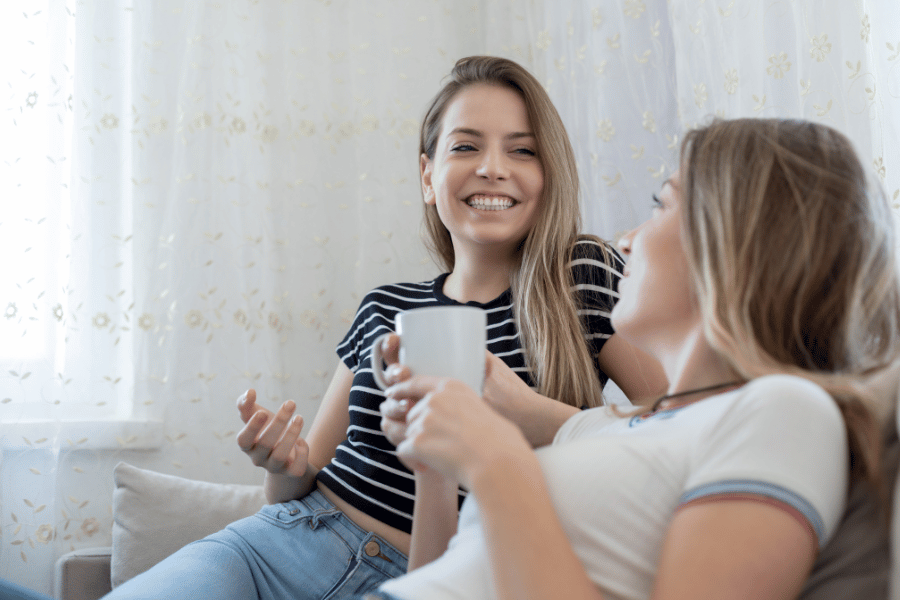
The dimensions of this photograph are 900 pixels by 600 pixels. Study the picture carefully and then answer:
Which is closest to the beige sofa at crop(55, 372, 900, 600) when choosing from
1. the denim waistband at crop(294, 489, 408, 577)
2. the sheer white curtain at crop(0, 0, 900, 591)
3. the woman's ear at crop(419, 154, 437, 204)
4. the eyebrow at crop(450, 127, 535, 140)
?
the sheer white curtain at crop(0, 0, 900, 591)

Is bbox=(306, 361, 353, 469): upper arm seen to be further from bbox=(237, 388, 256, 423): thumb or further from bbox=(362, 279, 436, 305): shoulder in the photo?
bbox=(237, 388, 256, 423): thumb

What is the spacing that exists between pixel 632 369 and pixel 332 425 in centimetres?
65

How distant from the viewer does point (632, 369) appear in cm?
119

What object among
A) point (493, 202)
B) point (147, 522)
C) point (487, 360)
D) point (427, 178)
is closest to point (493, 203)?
point (493, 202)

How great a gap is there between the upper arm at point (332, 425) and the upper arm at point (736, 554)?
3.30ft

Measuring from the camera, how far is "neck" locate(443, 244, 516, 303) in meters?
1.39

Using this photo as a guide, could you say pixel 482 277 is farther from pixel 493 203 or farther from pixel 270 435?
pixel 270 435

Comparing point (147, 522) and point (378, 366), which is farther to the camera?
point (147, 522)

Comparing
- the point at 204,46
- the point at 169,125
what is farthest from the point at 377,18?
the point at 169,125

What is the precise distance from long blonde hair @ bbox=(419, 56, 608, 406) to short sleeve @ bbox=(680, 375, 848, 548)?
60cm

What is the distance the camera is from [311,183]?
1951mm

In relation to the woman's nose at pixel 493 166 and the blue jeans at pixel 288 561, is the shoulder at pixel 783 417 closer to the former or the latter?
the blue jeans at pixel 288 561

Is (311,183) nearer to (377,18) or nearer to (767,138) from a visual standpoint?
(377,18)

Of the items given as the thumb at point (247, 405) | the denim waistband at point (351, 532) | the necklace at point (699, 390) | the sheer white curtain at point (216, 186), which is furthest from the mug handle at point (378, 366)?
the sheer white curtain at point (216, 186)
